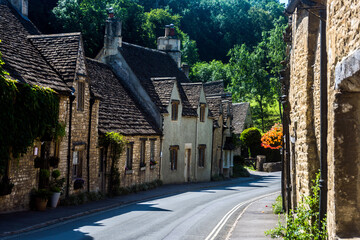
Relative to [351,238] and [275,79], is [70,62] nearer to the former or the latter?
[351,238]

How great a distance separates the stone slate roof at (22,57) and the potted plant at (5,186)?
3.57m

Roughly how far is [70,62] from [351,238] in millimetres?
17824

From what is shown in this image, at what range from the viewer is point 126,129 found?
1115 inches

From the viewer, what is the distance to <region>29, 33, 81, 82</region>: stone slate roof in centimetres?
2212

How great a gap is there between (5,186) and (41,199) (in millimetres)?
2258

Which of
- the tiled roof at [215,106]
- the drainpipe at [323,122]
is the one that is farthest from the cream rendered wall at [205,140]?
the drainpipe at [323,122]

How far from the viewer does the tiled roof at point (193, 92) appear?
1506 inches

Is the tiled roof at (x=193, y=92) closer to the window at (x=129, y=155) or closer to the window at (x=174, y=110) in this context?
the window at (x=174, y=110)

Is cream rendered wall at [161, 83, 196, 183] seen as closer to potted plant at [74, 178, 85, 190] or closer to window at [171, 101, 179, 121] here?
window at [171, 101, 179, 121]

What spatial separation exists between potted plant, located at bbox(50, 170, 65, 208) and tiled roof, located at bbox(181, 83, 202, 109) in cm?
1893

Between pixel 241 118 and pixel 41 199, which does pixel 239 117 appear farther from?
pixel 41 199

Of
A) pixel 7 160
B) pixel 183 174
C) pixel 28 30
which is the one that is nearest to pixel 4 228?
pixel 7 160

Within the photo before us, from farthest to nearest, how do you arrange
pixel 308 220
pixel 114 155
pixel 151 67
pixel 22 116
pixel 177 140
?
pixel 151 67
pixel 177 140
pixel 114 155
pixel 22 116
pixel 308 220


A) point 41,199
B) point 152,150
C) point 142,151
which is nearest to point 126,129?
point 142,151
